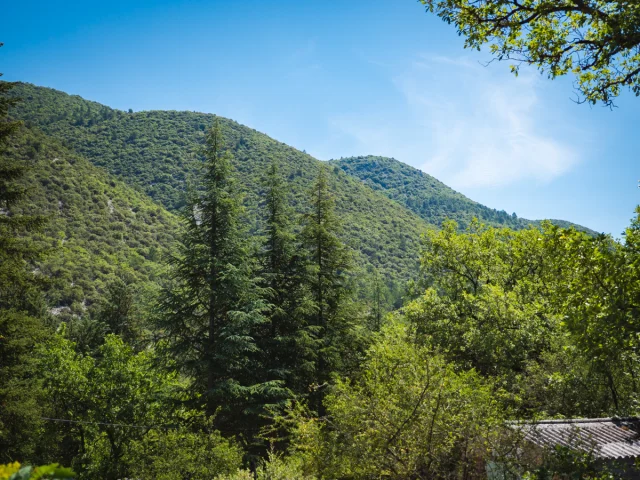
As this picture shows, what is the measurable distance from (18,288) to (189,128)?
161 m

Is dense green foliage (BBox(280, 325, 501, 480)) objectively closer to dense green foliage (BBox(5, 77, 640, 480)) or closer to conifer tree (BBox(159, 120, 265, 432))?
dense green foliage (BBox(5, 77, 640, 480))

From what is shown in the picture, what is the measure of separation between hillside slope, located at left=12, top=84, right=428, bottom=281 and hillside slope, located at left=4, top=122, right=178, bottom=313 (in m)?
14.7

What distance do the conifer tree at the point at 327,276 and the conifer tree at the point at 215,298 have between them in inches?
143

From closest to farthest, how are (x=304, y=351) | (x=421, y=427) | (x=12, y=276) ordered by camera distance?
1. (x=421, y=427)
2. (x=12, y=276)
3. (x=304, y=351)

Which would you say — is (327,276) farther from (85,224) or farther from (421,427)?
(85,224)

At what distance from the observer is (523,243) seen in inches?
801

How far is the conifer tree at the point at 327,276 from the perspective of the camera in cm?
2045

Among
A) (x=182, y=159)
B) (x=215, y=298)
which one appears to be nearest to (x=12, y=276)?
(x=215, y=298)

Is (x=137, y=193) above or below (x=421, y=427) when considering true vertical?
above

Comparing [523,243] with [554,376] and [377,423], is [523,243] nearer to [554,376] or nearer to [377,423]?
[554,376]

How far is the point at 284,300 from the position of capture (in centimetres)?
2020

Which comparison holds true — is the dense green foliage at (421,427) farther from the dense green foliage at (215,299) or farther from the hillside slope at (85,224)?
the hillside slope at (85,224)

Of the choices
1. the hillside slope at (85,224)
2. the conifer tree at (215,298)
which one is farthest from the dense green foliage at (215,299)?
the hillside slope at (85,224)

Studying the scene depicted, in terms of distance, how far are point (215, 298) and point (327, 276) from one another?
6045 mm
